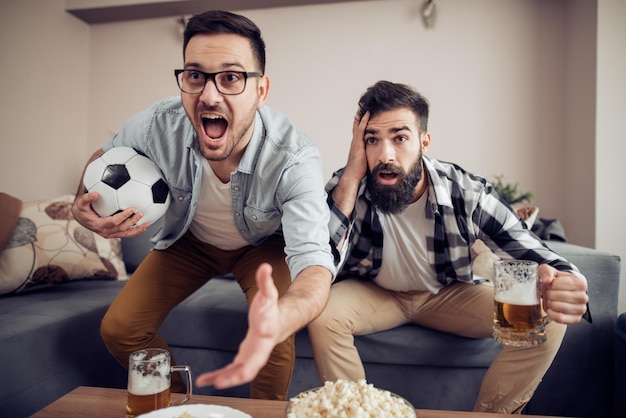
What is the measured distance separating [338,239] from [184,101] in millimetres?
683

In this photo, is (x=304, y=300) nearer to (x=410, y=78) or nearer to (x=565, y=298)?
(x=565, y=298)

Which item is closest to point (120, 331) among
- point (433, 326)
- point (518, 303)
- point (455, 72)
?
point (433, 326)

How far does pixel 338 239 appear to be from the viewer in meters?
1.61

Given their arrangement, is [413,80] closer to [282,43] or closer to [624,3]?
[282,43]

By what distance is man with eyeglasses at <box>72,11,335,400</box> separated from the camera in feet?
4.27

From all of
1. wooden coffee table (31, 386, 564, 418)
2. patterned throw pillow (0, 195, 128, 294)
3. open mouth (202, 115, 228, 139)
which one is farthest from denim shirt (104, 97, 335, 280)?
patterned throw pillow (0, 195, 128, 294)

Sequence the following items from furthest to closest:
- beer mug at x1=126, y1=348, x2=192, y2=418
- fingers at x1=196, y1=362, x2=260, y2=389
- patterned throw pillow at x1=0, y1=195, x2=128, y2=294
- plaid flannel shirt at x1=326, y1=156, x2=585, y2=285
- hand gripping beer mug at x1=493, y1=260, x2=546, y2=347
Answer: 1. patterned throw pillow at x1=0, y1=195, x2=128, y2=294
2. plaid flannel shirt at x1=326, y1=156, x2=585, y2=285
3. hand gripping beer mug at x1=493, y1=260, x2=546, y2=347
4. beer mug at x1=126, y1=348, x2=192, y2=418
5. fingers at x1=196, y1=362, x2=260, y2=389

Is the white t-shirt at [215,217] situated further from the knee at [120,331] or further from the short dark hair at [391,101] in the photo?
the short dark hair at [391,101]

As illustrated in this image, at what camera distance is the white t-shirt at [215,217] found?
150cm

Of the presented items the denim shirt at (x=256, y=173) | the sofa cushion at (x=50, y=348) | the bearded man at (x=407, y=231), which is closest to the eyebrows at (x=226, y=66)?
the denim shirt at (x=256, y=173)

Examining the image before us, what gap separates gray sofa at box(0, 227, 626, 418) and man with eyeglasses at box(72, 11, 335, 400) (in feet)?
0.79

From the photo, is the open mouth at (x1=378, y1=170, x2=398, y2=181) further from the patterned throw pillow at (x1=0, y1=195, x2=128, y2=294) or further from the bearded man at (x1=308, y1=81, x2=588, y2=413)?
the patterned throw pillow at (x1=0, y1=195, x2=128, y2=294)

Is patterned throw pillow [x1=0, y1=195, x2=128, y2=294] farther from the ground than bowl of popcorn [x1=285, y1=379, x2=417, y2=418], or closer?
farther from the ground

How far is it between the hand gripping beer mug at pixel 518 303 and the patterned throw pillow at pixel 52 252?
184 centimetres
